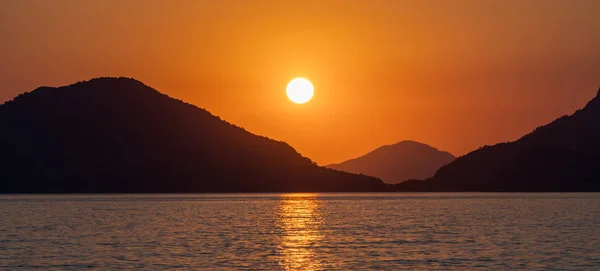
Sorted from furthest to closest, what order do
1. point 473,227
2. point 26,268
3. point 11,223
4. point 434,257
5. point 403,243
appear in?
point 11,223, point 473,227, point 403,243, point 434,257, point 26,268

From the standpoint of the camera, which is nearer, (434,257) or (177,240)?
(434,257)

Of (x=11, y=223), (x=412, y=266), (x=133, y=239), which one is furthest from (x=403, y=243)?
(x=11, y=223)

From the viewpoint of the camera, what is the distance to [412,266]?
246 ft

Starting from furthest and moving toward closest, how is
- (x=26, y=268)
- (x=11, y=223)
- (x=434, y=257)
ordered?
1. (x=11, y=223)
2. (x=434, y=257)
3. (x=26, y=268)

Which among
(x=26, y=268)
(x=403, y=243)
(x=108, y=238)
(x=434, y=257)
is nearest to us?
(x=26, y=268)

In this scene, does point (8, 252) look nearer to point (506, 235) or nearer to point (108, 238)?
point (108, 238)

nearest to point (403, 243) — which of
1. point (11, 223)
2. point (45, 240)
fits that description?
point (45, 240)

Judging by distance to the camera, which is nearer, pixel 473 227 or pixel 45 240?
pixel 45 240

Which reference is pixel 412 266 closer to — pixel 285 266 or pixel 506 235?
pixel 285 266

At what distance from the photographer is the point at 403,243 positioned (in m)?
98.4

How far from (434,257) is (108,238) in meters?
42.4

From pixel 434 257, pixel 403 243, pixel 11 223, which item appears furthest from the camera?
pixel 11 223

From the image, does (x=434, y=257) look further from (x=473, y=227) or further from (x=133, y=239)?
(x=473, y=227)

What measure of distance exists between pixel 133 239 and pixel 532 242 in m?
45.1
